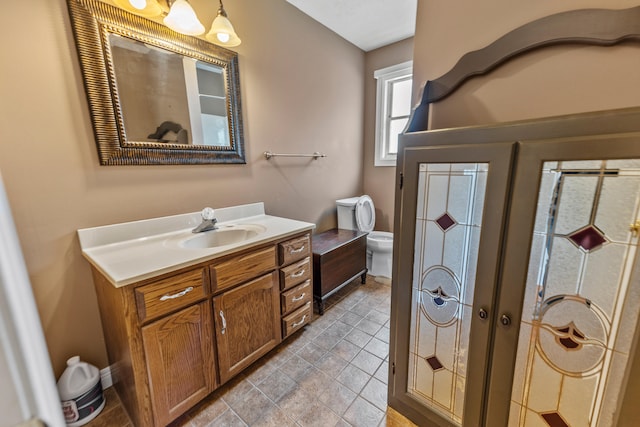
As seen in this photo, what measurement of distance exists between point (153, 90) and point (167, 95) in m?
0.07

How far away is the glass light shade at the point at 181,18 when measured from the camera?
1.25m

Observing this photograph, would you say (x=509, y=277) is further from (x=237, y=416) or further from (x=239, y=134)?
(x=239, y=134)

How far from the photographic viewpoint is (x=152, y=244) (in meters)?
1.38

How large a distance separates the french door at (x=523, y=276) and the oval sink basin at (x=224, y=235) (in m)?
1.00

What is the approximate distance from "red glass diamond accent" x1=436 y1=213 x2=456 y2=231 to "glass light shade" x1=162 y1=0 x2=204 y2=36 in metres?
1.54

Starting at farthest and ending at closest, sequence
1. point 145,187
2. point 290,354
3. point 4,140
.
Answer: point 290,354 < point 145,187 < point 4,140

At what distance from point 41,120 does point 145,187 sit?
488 millimetres

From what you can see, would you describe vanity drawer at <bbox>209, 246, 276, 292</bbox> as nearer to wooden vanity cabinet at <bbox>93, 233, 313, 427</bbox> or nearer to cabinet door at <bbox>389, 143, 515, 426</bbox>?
wooden vanity cabinet at <bbox>93, 233, 313, 427</bbox>

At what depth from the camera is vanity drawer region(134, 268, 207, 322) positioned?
1.01 m

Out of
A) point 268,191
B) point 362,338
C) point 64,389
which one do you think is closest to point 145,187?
point 268,191

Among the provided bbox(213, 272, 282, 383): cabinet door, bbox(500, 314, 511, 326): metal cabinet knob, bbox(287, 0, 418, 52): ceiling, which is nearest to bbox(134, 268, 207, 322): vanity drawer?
bbox(213, 272, 282, 383): cabinet door

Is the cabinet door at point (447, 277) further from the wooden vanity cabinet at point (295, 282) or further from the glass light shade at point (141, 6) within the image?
the glass light shade at point (141, 6)

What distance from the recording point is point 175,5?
1252 mm

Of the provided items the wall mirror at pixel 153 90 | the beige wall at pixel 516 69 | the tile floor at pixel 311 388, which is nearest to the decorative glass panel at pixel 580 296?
the beige wall at pixel 516 69
